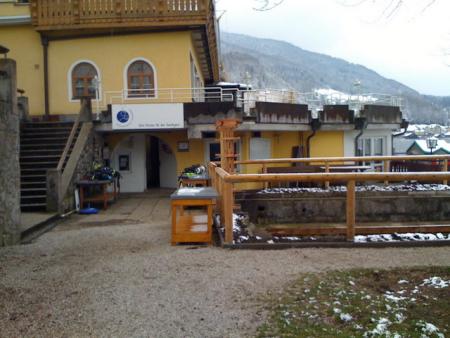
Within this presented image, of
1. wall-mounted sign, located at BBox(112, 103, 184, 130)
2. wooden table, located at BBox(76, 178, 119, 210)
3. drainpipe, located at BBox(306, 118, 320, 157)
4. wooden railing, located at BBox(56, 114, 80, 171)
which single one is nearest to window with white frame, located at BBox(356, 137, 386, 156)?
drainpipe, located at BBox(306, 118, 320, 157)

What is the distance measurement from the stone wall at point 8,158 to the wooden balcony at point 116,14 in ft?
32.8

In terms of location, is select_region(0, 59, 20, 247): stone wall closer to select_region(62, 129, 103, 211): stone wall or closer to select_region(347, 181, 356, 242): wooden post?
select_region(62, 129, 103, 211): stone wall

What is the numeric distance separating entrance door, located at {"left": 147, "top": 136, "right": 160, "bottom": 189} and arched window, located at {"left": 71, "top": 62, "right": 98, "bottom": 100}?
3.35 metres

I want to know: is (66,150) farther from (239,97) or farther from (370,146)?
(370,146)

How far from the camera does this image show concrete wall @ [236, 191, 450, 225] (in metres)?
11.3

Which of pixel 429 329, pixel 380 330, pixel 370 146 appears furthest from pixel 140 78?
→ pixel 429 329

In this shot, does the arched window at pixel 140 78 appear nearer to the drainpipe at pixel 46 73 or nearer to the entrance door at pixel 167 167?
the entrance door at pixel 167 167

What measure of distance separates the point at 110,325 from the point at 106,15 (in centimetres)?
1513

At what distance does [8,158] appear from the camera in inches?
296

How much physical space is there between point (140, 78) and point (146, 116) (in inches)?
134

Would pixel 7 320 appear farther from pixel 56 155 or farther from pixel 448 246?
pixel 56 155

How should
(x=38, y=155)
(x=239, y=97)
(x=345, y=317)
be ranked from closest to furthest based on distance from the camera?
1. (x=345, y=317)
2. (x=38, y=155)
3. (x=239, y=97)

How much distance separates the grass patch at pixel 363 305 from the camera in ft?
12.8

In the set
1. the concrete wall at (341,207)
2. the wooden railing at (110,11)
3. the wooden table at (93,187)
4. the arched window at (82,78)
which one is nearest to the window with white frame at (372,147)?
the concrete wall at (341,207)
